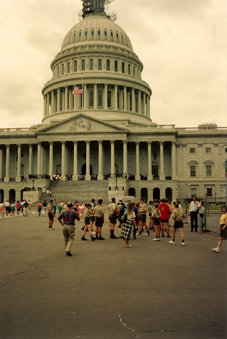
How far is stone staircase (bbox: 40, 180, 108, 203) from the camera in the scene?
6258 centimetres

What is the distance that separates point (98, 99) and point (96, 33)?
62.6 ft

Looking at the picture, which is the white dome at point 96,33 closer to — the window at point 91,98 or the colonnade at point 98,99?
the colonnade at point 98,99

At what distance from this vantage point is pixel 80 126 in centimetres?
7412

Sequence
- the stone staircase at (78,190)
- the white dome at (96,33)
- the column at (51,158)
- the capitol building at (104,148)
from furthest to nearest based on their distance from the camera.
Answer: the white dome at (96,33), the column at (51,158), the capitol building at (104,148), the stone staircase at (78,190)

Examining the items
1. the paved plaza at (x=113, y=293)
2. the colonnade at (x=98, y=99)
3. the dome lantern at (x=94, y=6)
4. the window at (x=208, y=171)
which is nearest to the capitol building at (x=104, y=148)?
the window at (x=208, y=171)

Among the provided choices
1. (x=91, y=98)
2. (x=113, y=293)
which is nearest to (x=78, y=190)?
(x=91, y=98)

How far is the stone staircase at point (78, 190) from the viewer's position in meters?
62.6

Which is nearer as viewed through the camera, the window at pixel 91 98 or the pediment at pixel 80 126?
the pediment at pixel 80 126

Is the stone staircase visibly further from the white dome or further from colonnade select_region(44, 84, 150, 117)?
the white dome

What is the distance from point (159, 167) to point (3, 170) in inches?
1313

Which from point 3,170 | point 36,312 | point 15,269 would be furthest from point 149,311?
point 3,170

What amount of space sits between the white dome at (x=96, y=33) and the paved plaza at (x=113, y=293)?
87.0 meters

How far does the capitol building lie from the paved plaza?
1896 inches

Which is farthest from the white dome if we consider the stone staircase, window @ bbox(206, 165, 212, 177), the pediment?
Result: the stone staircase
